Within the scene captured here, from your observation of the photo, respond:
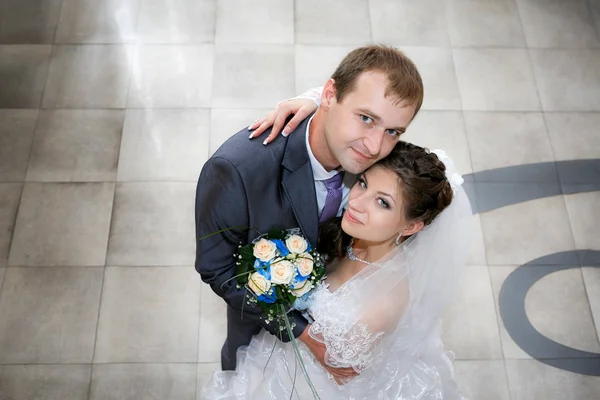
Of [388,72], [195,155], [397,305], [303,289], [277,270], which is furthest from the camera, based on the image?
[195,155]

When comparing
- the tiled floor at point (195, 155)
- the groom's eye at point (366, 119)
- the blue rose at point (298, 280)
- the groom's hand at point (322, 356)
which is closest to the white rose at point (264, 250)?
the blue rose at point (298, 280)

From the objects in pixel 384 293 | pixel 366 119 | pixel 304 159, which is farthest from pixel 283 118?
pixel 384 293

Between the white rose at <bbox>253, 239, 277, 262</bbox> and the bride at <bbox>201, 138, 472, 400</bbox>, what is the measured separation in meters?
0.32

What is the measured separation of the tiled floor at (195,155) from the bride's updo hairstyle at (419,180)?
147 cm

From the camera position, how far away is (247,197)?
1925mm

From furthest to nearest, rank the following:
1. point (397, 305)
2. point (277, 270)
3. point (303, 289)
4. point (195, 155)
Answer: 1. point (195, 155)
2. point (397, 305)
3. point (303, 289)
4. point (277, 270)

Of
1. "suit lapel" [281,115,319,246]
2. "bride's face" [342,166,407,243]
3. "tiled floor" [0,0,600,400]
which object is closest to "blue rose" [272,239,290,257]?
"suit lapel" [281,115,319,246]

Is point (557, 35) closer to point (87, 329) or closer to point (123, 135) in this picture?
point (123, 135)

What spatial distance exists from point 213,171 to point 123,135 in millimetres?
2134

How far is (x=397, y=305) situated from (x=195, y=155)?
2010 millimetres

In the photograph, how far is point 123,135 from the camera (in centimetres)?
382

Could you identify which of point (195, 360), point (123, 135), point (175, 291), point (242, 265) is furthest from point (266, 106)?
point (242, 265)

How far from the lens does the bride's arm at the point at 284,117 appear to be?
2018 millimetres

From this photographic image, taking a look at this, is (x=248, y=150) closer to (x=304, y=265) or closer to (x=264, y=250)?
(x=264, y=250)
